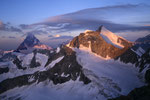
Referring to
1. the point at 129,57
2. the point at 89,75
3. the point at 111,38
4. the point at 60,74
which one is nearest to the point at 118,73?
the point at 89,75

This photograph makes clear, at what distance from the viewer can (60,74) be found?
13662cm

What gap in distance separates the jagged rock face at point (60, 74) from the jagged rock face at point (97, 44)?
21.6m

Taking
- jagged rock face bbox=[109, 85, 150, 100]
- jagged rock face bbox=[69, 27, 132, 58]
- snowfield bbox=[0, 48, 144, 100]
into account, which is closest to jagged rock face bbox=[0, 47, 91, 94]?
snowfield bbox=[0, 48, 144, 100]

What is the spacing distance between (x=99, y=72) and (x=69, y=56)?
142 ft

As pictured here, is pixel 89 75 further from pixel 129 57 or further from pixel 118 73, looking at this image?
pixel 129 57

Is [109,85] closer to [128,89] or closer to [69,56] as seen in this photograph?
[128,89]

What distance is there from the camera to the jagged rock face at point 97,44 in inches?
6125

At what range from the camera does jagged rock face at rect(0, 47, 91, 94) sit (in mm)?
122875

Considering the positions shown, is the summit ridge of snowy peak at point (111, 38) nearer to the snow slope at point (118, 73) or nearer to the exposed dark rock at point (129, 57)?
the exposed dark rock at point (129, 57)

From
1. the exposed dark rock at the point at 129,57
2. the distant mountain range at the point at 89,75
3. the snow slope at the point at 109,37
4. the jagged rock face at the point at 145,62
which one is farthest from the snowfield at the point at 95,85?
the snow slope at the point at 109,37

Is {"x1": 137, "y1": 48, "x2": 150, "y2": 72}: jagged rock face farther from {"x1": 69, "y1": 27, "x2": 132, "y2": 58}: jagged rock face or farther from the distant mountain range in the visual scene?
{"x1": 69, "y1": 27, "x2": 132, "y2": 58}: jagged rock face

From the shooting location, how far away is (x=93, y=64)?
127938 mm

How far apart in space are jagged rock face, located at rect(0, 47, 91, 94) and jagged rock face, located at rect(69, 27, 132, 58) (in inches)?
849

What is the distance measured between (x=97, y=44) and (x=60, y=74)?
55567 mm
